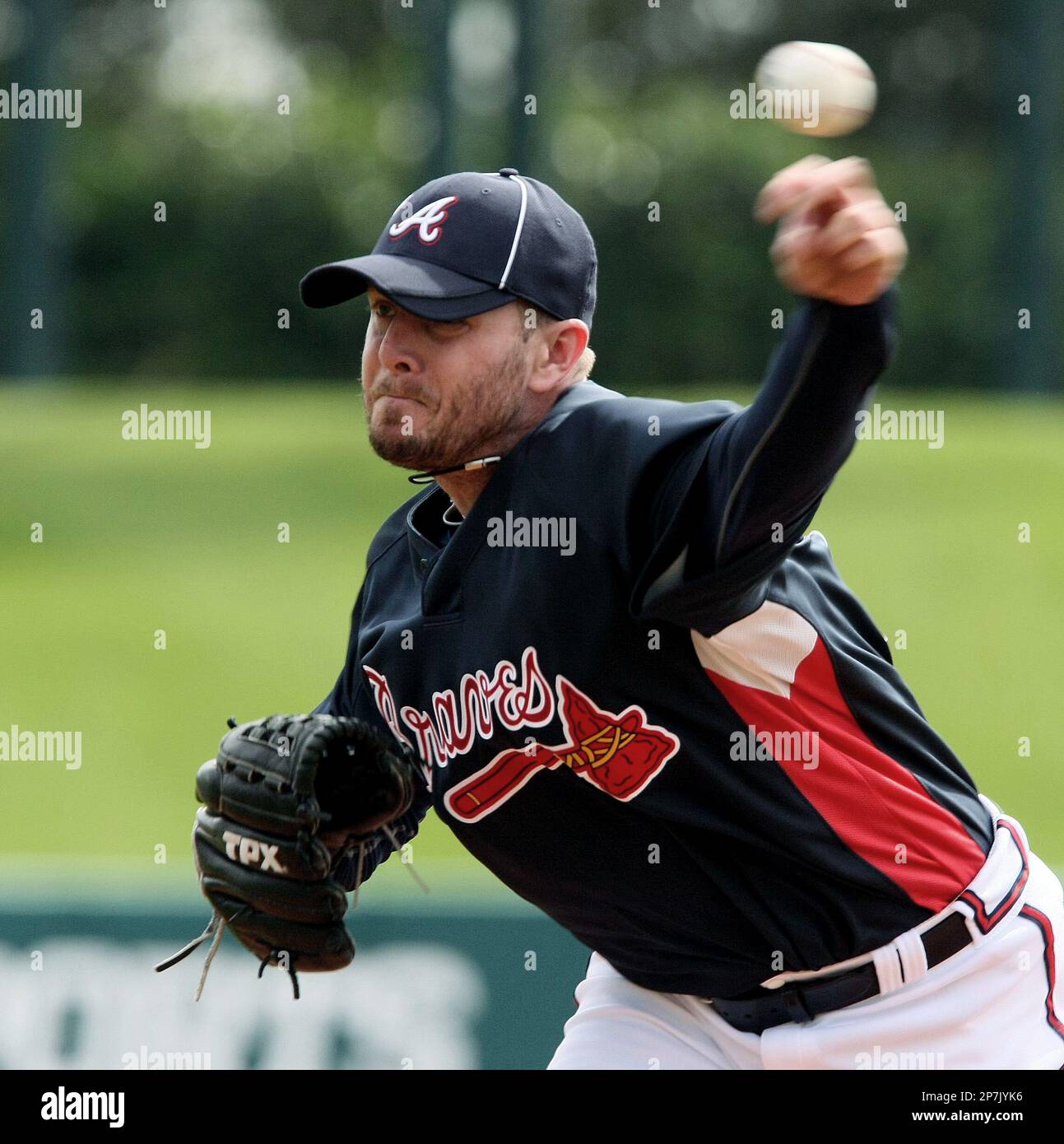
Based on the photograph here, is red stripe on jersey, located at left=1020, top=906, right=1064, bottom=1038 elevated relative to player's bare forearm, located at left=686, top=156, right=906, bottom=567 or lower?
lower

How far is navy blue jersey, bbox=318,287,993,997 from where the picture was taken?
2.69 metres

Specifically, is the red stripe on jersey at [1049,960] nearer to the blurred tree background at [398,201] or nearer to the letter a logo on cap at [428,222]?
the letter a logo on cap at [428,222]

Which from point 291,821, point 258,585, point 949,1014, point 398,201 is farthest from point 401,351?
point 398,201

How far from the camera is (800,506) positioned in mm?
2342

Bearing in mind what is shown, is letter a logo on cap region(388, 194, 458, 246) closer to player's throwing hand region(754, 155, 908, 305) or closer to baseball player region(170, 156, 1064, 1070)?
baseball player region(170, 156, 1064, 1070)

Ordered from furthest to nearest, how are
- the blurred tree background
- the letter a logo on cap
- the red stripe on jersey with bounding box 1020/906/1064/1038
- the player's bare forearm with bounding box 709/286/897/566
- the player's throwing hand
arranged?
the blurred tree background < the red stripe on jersey with bounding box 1020/906/1064/1038 < the letter a logo on cap < the player's bare forearm with bounding box 709/286/897/566 < the player's throwing hand

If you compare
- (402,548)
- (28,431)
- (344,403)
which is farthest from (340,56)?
(402,548)

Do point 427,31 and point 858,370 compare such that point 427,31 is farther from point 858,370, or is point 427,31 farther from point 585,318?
point 858,370

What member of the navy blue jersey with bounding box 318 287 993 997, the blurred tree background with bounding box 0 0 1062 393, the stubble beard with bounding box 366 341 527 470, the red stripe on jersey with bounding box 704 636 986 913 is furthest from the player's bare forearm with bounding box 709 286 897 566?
the blurred tree background with bounding box 0 0 1062 393

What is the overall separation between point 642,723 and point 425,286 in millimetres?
771

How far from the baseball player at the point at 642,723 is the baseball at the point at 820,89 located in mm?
488

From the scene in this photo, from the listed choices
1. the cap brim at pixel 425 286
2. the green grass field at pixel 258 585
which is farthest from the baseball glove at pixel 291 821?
the green grass field at pixel 258 585

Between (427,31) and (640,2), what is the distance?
15.3 metres

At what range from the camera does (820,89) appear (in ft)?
7.09
